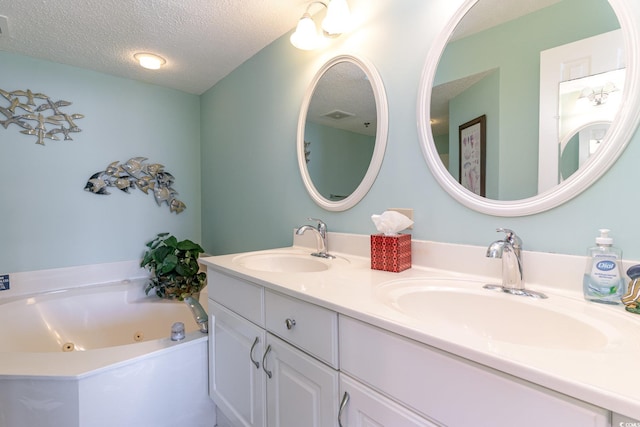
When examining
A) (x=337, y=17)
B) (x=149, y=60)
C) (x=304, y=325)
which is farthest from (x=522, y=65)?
(x=149, y=60)

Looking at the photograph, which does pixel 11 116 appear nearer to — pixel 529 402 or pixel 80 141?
pixel 80 141

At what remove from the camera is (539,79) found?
0.86 metres

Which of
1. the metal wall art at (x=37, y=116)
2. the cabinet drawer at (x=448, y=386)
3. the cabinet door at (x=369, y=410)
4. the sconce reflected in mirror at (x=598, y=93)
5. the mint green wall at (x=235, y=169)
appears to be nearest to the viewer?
the cabinet drawer at (x=448, y=386)

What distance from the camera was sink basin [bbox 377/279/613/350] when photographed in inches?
25.3

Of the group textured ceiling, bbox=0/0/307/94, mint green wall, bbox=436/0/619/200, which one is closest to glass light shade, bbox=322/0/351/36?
textured ceiling, bbox=0/0/307/94

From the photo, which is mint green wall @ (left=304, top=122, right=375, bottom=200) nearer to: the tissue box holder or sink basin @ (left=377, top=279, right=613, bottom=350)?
the tissue box holder

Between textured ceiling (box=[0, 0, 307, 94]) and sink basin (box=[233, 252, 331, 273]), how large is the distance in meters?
1.30

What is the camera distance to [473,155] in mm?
1008

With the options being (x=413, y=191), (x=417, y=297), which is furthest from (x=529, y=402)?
(x=413, y=191)

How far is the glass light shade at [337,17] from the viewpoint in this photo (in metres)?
1.32

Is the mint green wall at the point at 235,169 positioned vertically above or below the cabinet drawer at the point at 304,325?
above

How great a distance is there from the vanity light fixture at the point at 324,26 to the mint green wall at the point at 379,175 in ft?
0.22

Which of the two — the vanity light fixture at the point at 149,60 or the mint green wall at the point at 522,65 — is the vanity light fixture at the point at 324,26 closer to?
the mint green wall at the point at 522,65

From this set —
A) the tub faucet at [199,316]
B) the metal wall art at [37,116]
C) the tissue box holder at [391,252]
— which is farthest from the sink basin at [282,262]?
the metal wall art at [37,116]
